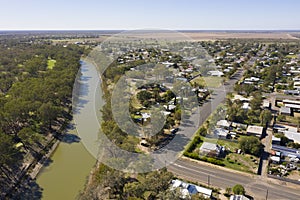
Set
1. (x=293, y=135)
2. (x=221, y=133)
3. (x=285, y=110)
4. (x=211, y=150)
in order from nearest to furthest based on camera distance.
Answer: (x=211, y=150), (x=293, y=135), (x=221, y=133), (x=285, y=110)

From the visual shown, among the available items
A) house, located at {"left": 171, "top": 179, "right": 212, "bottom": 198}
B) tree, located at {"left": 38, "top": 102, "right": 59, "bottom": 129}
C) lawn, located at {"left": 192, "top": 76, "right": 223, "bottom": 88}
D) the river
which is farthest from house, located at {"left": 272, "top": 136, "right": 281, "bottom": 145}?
tree, located at {"left": 38, "top": 102, "right": 59, "bottom": 129}

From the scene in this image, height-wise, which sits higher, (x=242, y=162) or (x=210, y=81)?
(x=210, y=81)

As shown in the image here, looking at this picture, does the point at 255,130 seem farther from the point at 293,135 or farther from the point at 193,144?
the point at 193,144

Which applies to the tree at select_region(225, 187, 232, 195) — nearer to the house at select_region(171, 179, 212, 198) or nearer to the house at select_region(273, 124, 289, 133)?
the house at select_region(171, 179, 212, 198)

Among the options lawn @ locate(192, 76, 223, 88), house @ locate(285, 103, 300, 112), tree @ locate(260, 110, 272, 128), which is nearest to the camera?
tree @ locate(260, 110, 272, 128)

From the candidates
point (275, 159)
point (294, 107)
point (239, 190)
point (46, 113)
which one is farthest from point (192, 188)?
point (294, 107)

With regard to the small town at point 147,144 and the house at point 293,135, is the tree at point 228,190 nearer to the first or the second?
the small town at point 147,144

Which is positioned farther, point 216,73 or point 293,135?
point 216,73
